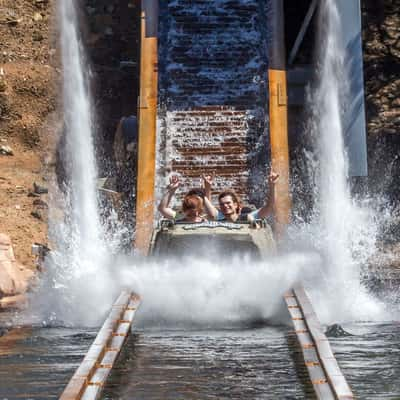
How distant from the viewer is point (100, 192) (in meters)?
11.9

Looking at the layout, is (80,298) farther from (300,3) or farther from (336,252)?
(300,3)

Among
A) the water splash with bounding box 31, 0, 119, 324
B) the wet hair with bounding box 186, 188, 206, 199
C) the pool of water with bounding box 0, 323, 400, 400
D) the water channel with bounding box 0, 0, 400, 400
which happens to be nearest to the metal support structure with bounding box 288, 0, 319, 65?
the water channel with bounding box 0, 0, 400, 400

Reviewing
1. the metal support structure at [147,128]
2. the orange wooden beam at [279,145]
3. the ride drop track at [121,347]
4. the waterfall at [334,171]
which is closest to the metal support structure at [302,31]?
the waterfall at [334,171]

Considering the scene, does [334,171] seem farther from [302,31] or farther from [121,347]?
[121,347]

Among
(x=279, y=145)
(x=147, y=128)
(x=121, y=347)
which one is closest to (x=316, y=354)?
(x=121, y=347)

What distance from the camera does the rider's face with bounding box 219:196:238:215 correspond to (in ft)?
25.1

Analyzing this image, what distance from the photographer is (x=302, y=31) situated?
1273cm

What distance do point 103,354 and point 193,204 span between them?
2.59m

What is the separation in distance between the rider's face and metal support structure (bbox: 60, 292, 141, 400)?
4.38 ft

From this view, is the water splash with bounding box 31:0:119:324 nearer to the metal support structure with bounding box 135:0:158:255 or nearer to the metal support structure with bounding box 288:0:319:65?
the metal support structure with bounding box 135:0:158:255

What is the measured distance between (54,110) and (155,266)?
729cm

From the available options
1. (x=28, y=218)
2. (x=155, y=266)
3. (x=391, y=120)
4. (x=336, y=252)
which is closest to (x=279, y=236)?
(x=336, y=252)

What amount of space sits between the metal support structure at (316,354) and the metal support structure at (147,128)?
3.23 m

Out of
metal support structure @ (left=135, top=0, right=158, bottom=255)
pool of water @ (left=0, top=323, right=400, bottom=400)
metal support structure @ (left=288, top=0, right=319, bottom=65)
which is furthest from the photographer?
metal support structure @ (left=288, top=0, right=319, bottom=65)
